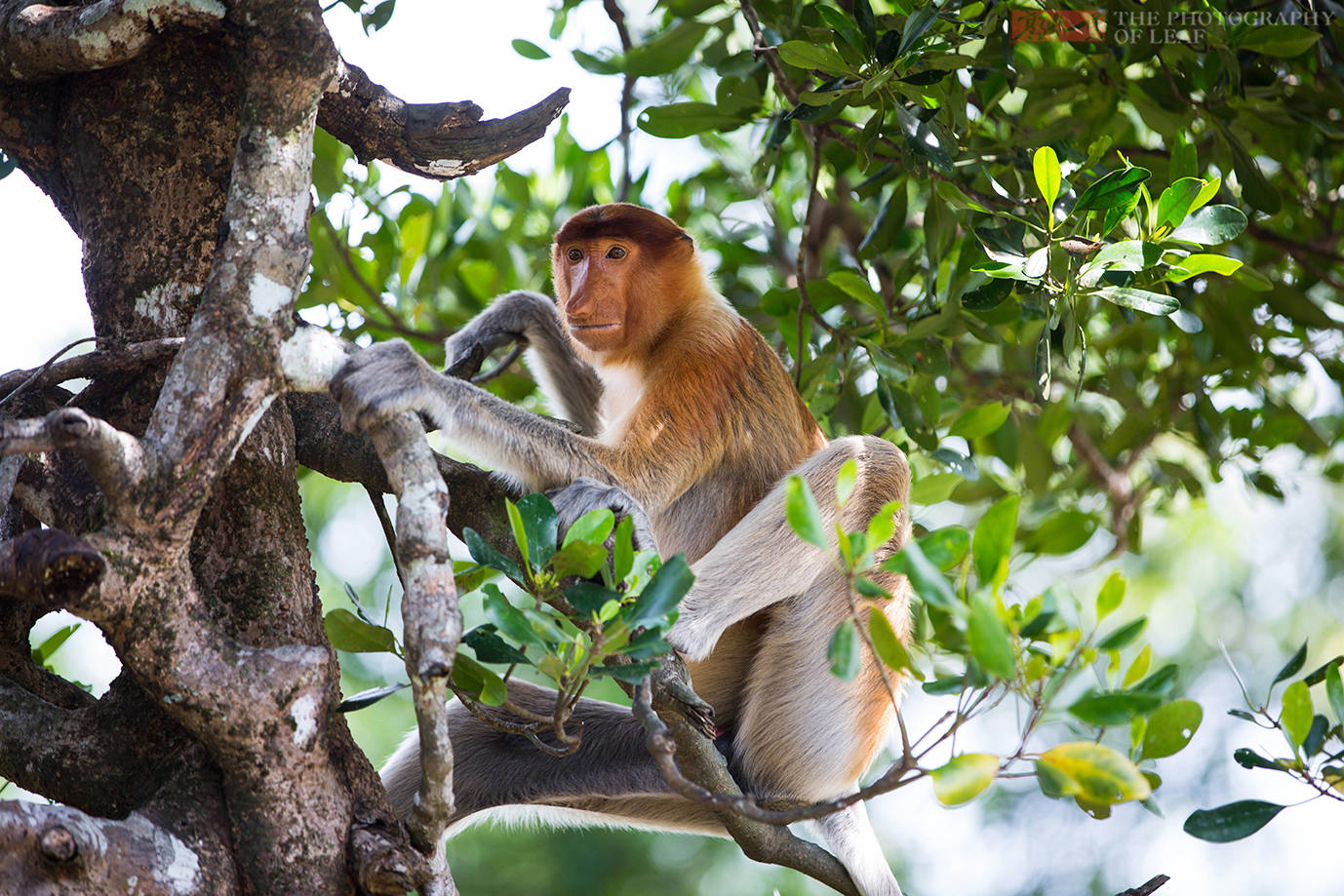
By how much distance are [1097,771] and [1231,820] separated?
0.51 metres

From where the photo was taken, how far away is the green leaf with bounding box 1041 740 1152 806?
128 centimetres

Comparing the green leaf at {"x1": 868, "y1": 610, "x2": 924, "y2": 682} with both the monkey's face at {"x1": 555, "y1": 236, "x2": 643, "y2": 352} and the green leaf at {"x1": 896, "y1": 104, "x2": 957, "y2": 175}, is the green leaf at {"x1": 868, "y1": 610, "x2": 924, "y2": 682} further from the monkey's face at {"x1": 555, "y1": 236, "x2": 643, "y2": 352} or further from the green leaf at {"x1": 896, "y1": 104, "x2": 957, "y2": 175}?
the monkey's face at {"x1": 555, "y1": 236, "x2": 643, "y2": 352}

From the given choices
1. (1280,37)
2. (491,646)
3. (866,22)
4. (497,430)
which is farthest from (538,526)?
(1280,37)

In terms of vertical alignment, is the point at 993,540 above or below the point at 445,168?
below

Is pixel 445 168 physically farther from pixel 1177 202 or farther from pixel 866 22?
pixel 1177 202

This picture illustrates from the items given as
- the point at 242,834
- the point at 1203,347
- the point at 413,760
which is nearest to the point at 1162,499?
the point at 1203,347

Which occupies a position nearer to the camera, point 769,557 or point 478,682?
point 478,682

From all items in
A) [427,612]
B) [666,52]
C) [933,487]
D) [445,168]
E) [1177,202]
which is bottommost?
[933,487]

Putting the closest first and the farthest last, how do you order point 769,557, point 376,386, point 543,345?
point 376,386, point 769,557, point 543,345

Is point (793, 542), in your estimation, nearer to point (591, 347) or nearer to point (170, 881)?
point (591, 347)

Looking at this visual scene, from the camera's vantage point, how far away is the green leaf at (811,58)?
2.27 meters

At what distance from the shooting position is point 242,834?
171 cm

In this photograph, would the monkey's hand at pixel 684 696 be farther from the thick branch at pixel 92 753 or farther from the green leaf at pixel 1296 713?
the green leaf at pixel 1296 713

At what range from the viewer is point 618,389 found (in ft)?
11.3
